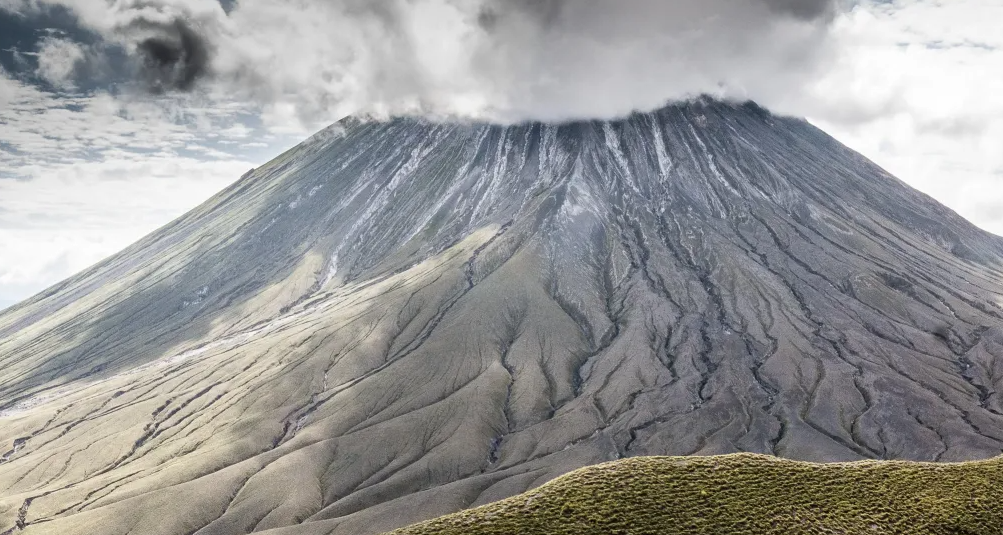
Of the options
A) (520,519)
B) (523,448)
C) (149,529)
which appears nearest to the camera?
(520,519)

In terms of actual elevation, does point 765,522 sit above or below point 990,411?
A: above

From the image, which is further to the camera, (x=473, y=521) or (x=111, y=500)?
(x=111, y=500)

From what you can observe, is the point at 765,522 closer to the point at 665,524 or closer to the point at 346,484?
the point at 665,524

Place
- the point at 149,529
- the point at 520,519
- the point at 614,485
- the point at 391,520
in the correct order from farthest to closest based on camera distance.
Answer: the point at 149,529 → the point at 391,520 → the point at 614,485 → the point at 520,519

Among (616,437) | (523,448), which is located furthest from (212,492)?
(616,437)

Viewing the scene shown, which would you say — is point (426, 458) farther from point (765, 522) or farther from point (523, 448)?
point (765, 522)

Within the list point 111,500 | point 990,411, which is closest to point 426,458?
point 111,500
